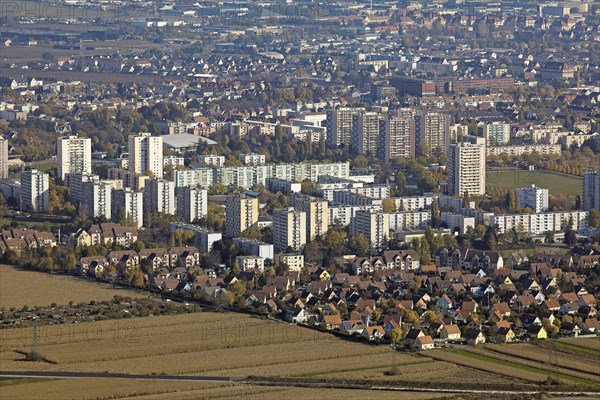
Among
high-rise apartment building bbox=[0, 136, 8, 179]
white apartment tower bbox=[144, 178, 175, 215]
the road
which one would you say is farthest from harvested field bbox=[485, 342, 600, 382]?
high-rise apartment building bbox=[0, 136, 8, 179]

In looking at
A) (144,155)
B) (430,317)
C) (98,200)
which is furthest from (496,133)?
(430,317)

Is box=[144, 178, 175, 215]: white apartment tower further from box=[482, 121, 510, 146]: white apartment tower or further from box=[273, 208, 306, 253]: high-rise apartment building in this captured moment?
box=[482, 121, 510, 146]: white apartment tower

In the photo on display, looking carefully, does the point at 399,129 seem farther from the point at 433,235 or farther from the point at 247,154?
the point at 433,235

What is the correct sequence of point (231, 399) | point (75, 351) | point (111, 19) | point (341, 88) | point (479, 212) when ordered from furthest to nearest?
point (111, 19)
point (341, 88)
point (479, 212)
point (75, 351)
point (231, 399)

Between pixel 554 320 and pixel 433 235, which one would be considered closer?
pixel 554 320

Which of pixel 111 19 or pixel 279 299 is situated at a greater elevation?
pixel 111 19

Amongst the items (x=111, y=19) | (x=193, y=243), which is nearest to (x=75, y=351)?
(x=193, y=243)

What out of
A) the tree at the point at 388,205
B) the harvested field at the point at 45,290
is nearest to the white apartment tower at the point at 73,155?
the tree at the point at 388,205

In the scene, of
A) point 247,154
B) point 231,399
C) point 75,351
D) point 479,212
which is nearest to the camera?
point 231,399
